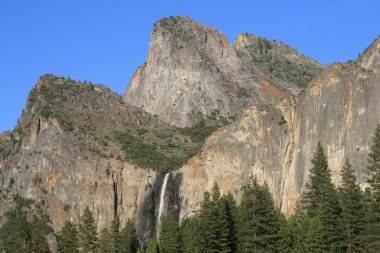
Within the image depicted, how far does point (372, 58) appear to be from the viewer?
147 meters

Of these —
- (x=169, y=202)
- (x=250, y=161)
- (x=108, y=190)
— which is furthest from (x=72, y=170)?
(x=250, y=161)

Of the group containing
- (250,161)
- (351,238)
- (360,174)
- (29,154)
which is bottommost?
(351,238)

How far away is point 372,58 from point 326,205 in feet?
152

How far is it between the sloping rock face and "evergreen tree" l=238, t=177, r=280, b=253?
3245 cm

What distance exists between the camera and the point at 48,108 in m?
186

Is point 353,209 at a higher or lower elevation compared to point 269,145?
lower

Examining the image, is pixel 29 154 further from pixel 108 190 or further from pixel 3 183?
pixel 108 190

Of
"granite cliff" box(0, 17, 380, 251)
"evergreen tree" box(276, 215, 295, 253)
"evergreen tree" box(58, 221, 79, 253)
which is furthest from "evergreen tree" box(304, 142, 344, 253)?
"evergreen tree" box(58, 221, 79, 253)

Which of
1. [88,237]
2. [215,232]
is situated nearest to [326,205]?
[215,232]

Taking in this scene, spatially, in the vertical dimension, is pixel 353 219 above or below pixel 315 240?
above

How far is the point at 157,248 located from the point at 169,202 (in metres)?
41.2

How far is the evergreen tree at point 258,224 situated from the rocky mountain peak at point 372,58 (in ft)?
145

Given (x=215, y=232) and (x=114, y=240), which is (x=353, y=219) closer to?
(x=215, y=232)

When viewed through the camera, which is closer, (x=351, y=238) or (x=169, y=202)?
(x=351, y=238)
